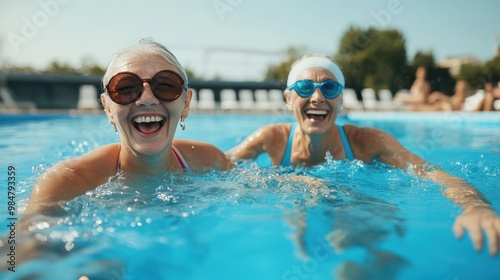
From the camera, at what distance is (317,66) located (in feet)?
12.5

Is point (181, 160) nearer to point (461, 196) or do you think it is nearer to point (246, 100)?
point (461, 196)

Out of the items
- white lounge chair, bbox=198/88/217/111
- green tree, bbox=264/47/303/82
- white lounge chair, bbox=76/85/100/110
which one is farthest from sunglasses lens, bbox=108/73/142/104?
green tree, bbox=264/47/303/82

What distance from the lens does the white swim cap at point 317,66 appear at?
382 cm

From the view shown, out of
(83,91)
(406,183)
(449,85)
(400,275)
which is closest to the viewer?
(400,275)

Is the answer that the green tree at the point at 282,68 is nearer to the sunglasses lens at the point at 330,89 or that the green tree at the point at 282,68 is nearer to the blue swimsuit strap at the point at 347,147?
the blue swimsuit strap at the point at 347,147

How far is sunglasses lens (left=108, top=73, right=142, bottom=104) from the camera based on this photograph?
236cm

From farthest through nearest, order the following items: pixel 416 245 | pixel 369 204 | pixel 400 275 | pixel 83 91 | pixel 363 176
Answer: pixel 83 91 < pixel 363 176 < pixel 369 204 < pixel 416 245 < pixel 400 275

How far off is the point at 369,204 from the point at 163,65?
1487 mm

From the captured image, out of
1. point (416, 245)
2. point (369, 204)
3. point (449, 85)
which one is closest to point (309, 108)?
point (369, 204)

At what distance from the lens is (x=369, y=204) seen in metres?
2.34

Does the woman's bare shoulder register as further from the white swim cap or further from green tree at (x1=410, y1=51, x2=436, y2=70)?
green tree at (x1=410, y1=51, x2=436, y2=70)

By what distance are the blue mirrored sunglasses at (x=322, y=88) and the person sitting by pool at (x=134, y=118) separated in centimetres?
135

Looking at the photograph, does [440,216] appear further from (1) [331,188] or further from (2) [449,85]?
(2) [449,85]

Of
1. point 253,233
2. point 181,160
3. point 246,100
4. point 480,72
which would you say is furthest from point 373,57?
point 253,233
